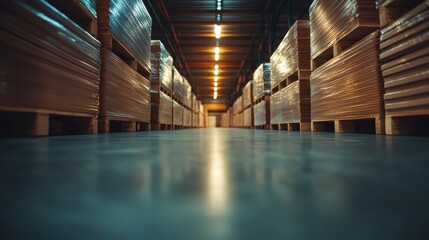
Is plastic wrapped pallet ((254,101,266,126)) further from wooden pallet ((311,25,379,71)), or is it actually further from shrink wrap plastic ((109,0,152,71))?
shrink wrap plastic ((109,0,152,71))

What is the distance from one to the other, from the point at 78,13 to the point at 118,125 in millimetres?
2557

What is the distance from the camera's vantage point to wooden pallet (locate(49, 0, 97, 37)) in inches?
104

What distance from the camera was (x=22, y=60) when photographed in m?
1.85

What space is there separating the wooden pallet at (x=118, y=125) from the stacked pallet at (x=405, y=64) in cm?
361

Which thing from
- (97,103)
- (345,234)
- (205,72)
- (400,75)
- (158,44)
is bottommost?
(345,234)

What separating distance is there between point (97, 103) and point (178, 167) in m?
2.72

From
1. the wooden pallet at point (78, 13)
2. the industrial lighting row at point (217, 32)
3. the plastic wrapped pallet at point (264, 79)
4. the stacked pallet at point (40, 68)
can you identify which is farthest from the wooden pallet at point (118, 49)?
the industrial lighting row at point (217, 32)

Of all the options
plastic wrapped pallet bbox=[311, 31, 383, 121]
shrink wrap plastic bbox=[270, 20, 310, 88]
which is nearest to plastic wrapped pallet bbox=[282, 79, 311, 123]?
shrink wrap plastic bbox=[270, 20, 310, 88]

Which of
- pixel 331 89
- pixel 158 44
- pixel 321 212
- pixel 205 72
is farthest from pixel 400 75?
pixel 205 72

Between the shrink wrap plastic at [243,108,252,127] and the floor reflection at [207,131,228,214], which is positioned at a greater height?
the shrink wrap plastic at [243,108,252,127]

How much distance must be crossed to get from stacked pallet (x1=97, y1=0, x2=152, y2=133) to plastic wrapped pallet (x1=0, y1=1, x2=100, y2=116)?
21.0 inches

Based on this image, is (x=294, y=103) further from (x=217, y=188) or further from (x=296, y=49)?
(x=217, y=188)

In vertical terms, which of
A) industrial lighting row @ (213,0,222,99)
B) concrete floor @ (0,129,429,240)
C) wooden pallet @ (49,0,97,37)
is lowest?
concrete floor @ (0,129,429,240)

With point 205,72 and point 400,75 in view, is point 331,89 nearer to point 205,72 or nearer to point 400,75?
point 400,75
